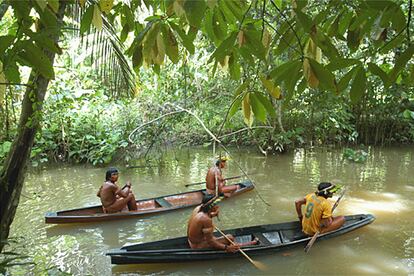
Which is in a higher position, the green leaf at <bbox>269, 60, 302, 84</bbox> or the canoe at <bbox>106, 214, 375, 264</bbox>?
the green leaf at <bbox>269, 60, 302, 84</bbox>

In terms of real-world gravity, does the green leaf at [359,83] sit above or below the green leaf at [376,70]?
below

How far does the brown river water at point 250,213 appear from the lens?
5434 millimetres

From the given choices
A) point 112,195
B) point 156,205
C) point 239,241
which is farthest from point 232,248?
point 156,205

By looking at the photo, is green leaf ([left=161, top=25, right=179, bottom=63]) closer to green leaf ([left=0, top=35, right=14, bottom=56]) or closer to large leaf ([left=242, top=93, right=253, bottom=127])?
large leaf ([left=242, top=93, right=253, bottom=127])

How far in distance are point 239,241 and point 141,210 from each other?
222 cm

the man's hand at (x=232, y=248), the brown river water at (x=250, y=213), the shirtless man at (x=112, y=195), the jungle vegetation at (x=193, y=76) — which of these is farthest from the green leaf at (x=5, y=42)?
the shirtless man at (x=112, y=195)

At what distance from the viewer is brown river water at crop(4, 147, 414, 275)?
5434mm

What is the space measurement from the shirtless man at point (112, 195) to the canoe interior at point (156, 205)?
0.14 meters

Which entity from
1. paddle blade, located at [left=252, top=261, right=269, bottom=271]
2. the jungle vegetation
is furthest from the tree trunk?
paddle blade, located at [left=252, top=261, right=269, bottom=271]

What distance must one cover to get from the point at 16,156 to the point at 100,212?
4732mm

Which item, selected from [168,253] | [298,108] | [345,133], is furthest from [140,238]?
[345,133]

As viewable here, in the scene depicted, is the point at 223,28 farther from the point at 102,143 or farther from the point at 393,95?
the point at 393,95

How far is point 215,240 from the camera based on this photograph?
534 cm

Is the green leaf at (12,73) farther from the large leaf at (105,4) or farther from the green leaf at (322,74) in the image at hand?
the green leaf at (322,74)
